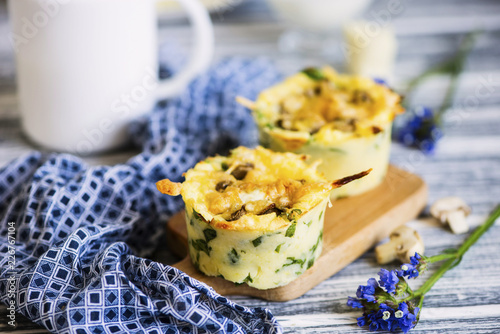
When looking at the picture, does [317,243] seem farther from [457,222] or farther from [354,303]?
[457,222]

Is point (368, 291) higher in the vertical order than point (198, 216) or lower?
lower

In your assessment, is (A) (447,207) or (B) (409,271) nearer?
(B) (409,271)

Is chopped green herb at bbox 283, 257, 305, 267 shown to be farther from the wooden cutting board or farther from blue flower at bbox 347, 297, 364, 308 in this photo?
blue flower at bbox 347, 297, 364, 308

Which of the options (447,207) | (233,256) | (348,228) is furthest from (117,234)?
(447,207)

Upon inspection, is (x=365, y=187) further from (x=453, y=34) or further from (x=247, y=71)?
(x=453, y=34)

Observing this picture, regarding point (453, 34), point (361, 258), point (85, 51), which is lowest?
point (361, 258)

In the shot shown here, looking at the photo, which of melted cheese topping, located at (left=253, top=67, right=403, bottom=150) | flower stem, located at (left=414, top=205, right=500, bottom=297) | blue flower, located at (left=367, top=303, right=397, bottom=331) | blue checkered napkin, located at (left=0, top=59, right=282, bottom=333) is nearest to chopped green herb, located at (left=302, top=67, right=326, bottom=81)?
melted cheese topping, located at (left=253, top=67, right=403, bottom=150)

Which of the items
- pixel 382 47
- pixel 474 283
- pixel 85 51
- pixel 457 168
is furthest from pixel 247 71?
pixel 474 283
